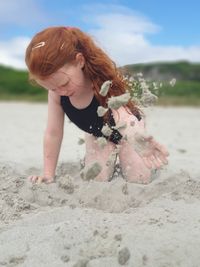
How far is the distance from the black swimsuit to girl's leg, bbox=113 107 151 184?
0.06 meters

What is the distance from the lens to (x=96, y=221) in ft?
5.97

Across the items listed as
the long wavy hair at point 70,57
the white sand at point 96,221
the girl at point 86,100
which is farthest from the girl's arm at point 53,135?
the long wavy hair at point 70,57

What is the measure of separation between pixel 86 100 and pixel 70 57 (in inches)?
12.2

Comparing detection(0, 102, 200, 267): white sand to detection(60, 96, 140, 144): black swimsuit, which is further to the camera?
detection(60, 96, 140, 144): black swimsuit

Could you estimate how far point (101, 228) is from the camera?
1763mm

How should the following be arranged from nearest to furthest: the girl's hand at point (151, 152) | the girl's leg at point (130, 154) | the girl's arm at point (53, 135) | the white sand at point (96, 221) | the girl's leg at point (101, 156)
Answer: the white sand at point (96, 221) → the girl's hand at point (151, 152) → the girl's leg at point (130, 154) → the girl's leg at point (101, 156) → the girl's arm at point (53, 135)

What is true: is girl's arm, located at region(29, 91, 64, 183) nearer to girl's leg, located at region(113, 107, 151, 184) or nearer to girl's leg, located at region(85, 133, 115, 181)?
girl's leg, located at region(85, 133, 115, 181)

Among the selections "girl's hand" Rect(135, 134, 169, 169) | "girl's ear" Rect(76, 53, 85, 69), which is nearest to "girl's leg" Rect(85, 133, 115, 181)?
"girl's hand" Rect(135, 134, 169, 169)

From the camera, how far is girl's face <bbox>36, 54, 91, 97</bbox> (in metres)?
2.25

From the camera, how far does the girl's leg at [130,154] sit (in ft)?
7.70

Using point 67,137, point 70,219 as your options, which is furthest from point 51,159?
point 67,137

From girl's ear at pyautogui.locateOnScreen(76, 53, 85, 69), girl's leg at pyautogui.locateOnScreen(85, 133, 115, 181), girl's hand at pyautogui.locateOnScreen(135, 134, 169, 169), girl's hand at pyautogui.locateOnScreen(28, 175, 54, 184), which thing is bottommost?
girl's hand at pyautogui.locateOnScreen(28, 175, 54, 184)

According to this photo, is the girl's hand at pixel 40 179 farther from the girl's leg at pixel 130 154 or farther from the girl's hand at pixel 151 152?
the girl's hand at pixel 151 152

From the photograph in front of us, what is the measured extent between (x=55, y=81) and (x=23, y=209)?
50 centimetres
